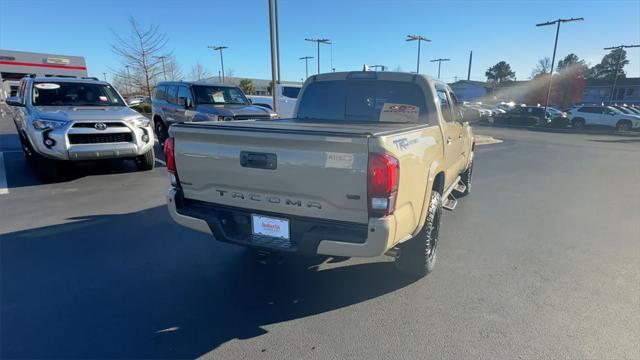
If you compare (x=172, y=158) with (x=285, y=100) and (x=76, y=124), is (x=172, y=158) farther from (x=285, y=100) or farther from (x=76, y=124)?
(x=285, y=100)

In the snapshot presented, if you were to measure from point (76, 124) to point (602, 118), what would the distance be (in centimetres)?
3188

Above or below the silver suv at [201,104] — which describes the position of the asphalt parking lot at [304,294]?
below

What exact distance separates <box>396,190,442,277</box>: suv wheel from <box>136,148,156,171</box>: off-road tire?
6381 mm

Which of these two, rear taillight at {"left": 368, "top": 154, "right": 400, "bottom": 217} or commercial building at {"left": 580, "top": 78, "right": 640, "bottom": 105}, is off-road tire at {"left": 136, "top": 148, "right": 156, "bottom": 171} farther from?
commercial building at {"left": 580, "top": 78, "right": 640, "bottom": 105}

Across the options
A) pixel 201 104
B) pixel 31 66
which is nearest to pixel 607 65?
pixel 201 104

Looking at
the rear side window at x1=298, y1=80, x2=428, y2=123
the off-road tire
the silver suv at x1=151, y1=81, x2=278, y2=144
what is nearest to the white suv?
the silver suv at x1=151, y1=81, x2=278, y2=144

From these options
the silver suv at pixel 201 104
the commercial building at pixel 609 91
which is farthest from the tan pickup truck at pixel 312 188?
the commercial building at pixel 609 91

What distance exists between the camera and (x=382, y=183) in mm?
2373

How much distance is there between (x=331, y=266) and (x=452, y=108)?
9.27ft

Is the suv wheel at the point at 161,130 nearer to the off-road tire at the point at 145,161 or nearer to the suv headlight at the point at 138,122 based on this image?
the off-road tire at the point at 145,161

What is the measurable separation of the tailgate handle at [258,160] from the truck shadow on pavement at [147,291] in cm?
121

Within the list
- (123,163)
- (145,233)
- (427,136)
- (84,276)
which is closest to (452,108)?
(427,136)

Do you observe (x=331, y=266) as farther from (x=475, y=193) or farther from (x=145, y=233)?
(x=475, y=193)

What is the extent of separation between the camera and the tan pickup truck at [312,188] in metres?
2.42
